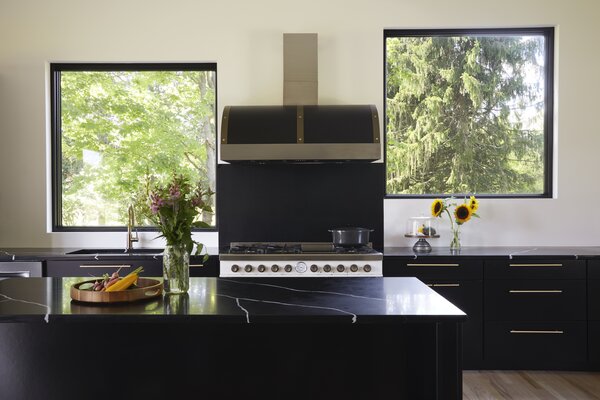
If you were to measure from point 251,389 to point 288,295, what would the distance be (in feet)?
1.33

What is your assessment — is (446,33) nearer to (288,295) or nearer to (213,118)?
(213,118)

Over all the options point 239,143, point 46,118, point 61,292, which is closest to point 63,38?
point 46,118

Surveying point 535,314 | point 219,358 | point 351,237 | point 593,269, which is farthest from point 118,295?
point 593,269

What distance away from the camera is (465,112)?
15.4 feet

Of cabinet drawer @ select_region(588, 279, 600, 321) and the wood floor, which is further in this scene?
cabinet drawer @ select_region(588, 279, 600, 321)

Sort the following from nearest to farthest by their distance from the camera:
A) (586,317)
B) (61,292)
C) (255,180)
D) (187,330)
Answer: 1. (187,330)
2. (61,292)
3. (586,317)
4. (255,180)

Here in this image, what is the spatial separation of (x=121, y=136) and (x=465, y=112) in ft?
10.3

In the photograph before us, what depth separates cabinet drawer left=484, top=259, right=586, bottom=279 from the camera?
3.88 m

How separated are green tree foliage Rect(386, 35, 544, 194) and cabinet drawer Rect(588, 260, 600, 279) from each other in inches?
37.5

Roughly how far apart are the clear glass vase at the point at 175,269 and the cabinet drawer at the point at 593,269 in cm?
310

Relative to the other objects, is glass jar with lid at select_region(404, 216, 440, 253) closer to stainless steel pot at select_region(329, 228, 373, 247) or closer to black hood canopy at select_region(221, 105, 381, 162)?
stainless steel pot at select_region(329, 228, 373, 247)

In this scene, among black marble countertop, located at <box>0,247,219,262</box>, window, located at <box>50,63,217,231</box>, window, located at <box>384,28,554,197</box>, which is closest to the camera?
black marble countertop, located at <box>0,247,219,262</box>

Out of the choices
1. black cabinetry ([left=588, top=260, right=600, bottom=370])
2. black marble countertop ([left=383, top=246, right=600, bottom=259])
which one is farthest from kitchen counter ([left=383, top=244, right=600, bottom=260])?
black cabinetry ([left=588, top=260, right=600, bottom=370])

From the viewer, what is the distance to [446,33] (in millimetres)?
4664
